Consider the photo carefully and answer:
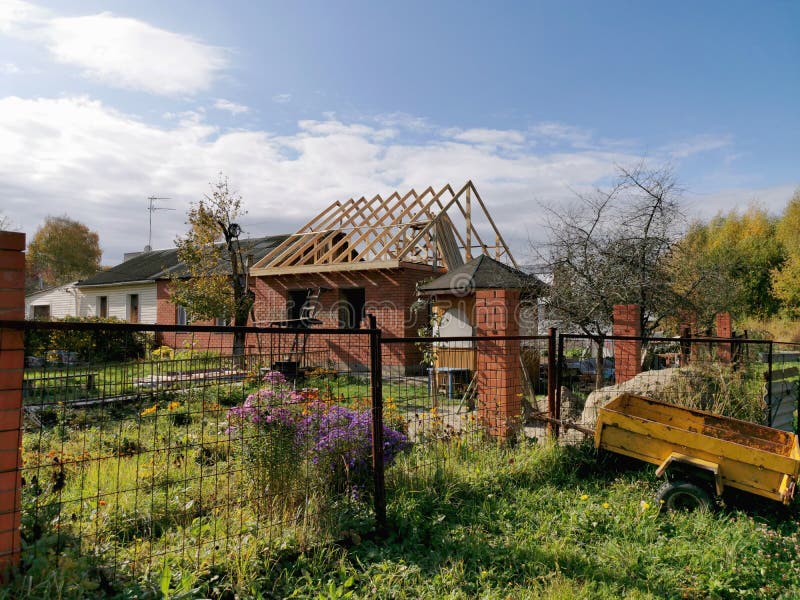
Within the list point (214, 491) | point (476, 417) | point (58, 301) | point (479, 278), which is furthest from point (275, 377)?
point (58, 301)

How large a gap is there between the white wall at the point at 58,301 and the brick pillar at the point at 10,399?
29415 millimetres

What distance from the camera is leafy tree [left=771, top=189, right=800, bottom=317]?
2811 centimetres

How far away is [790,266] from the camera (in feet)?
94.6

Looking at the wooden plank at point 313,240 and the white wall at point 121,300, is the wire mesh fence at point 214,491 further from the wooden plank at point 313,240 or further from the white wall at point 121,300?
the white wall at point 121,300

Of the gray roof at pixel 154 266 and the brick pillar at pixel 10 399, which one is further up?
the gray roof at pixel 154 266

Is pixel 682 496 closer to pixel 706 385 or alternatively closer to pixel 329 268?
pixel 706 385

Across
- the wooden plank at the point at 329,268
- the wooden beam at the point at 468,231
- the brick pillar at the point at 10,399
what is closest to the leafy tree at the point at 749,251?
the wooden beam at the point at 468,231

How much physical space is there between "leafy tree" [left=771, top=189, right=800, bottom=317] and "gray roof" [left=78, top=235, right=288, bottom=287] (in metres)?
26.7

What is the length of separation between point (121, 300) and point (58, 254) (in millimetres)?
26992

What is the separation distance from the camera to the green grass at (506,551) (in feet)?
9.95

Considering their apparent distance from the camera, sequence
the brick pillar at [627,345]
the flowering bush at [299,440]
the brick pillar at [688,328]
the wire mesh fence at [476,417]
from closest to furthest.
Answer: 1. the flowering bush at [299,440]
2. the wire mesh fence at [476,417]
3. the brick pillar at [627,345]
4. the brick pillar at [688,328]

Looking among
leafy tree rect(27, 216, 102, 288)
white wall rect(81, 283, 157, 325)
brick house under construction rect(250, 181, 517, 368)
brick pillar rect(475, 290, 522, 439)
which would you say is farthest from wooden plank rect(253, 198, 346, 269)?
leafy tree rect(27, 216, 102, 288)

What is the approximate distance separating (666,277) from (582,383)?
2.57 metres

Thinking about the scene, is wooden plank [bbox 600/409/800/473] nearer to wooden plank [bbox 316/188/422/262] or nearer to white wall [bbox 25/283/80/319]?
wooden plank [bbox 316/188/422/262]
